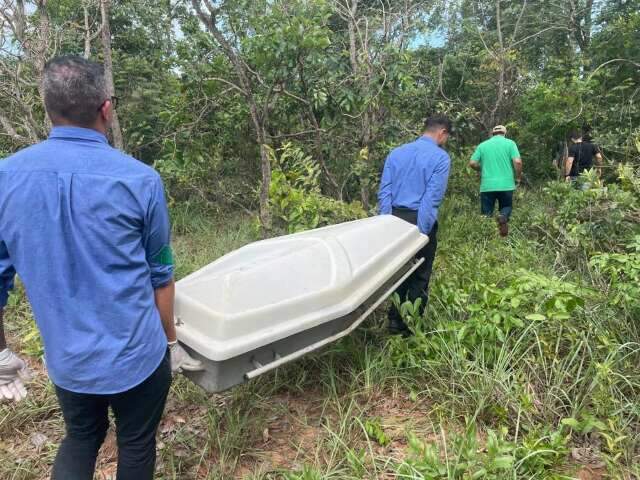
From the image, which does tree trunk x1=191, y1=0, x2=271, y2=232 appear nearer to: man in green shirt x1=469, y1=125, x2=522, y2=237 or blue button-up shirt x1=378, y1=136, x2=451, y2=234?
blue button-up shirt x1=378, y1=136, x2=451, y2=234

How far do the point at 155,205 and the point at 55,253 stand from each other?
30cm

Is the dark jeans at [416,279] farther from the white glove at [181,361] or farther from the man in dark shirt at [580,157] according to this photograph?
the man in dark shirt at [580,157]

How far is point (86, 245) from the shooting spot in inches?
50.8

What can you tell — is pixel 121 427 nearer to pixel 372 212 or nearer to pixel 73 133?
pixel 73 133

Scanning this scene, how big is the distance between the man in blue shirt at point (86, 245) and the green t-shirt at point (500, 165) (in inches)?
177

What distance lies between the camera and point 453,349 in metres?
2.60

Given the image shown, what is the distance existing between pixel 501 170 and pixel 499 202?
0.42m

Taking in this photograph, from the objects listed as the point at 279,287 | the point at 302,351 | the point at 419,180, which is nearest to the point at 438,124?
the point at 419,180

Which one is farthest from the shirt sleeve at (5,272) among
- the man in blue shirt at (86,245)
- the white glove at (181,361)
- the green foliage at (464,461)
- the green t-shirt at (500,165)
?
the green t-shirt at (500,165)

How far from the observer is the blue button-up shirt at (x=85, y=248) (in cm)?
127

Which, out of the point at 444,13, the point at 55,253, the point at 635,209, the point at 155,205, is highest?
the point at 444,13

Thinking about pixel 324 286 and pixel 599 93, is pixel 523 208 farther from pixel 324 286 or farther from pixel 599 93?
pixel 324 286

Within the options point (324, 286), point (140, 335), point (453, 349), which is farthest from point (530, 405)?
point (140, 335)

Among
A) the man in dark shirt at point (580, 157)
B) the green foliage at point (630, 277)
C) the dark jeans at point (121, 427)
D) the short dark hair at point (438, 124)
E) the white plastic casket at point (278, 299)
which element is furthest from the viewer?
the man in dark shirt at point (580, 157)
